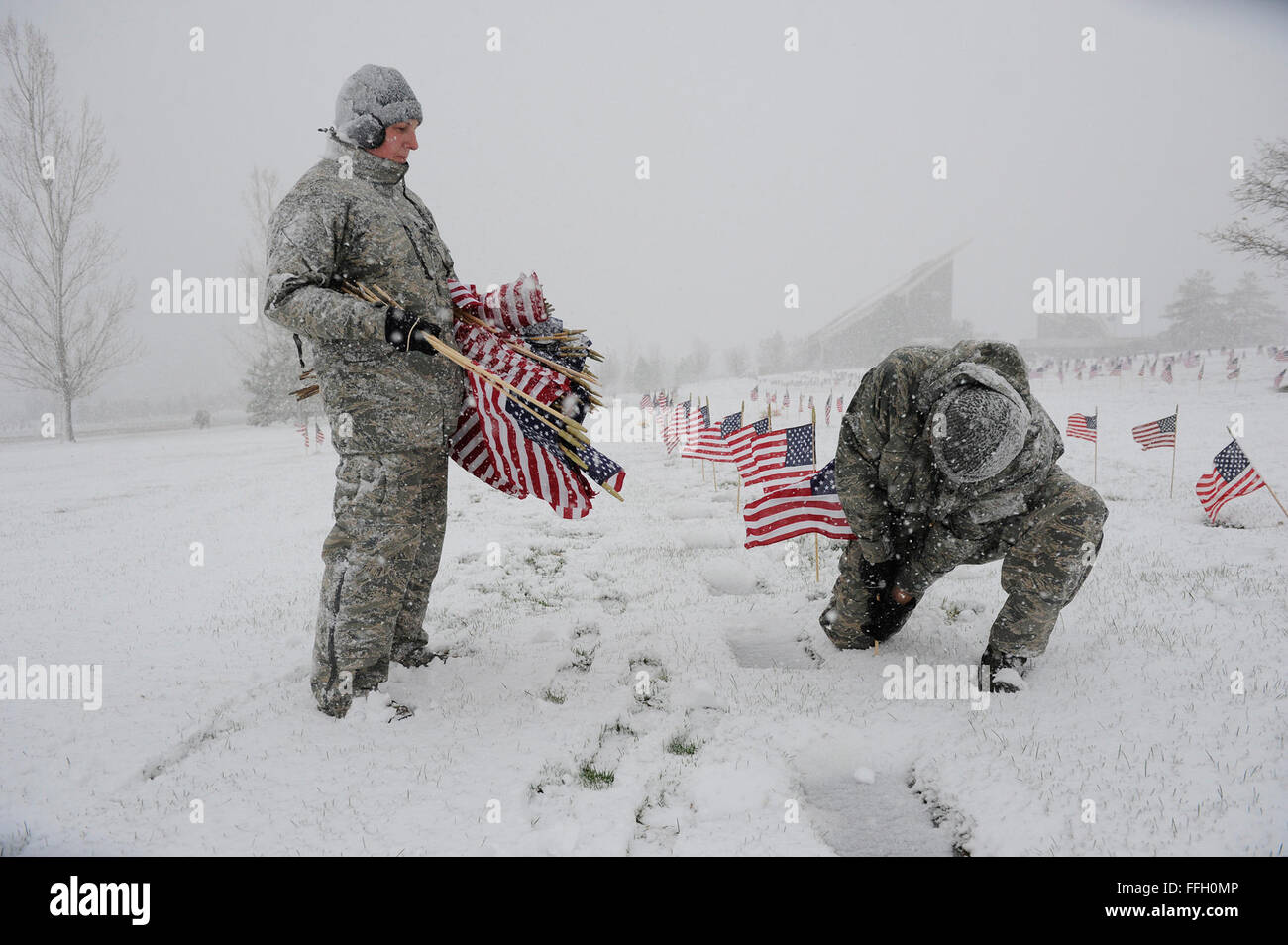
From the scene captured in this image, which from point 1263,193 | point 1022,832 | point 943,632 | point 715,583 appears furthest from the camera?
point 1263,193

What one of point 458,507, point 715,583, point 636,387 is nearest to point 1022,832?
point 715,583

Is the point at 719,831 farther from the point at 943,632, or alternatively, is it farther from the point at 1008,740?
the point at 943,632

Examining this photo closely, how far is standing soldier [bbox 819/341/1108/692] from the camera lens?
294 centimetres

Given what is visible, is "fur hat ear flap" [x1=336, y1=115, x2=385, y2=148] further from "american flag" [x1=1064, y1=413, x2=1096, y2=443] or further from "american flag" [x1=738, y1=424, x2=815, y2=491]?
"american flag" [x1=1064, y1=413, x2=1096, y2=443]

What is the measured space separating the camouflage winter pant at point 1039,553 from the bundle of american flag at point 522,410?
2.00 m

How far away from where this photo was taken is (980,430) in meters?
2.84

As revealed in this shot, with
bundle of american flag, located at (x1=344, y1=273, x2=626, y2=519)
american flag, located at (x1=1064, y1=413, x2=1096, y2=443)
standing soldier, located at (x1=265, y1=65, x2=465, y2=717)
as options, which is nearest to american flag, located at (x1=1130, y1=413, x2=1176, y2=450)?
american flag, located at (x1=1064, y1=413, x2=1096, y2=443)

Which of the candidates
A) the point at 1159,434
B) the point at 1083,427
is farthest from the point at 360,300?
the point at 1083,427

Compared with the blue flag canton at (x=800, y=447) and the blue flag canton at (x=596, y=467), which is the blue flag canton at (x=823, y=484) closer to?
the blue flag canton at (x=596, y=467)

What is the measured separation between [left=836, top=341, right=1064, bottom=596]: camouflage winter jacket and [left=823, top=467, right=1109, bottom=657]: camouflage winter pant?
30mm

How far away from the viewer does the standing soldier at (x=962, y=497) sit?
2939 millimetres

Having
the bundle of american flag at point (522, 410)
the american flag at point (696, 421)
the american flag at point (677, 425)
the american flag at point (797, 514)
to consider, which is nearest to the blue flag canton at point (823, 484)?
the american flag at point (797, 514)

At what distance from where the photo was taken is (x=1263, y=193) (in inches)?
971

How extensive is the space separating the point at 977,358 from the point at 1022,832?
7.26 ft
